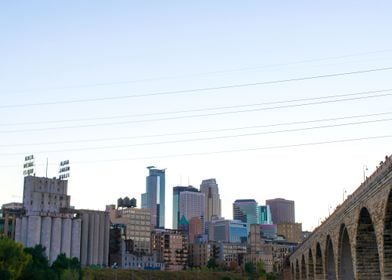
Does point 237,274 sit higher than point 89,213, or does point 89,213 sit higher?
point 89,213

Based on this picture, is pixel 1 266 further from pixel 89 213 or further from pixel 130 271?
pixel 89 213

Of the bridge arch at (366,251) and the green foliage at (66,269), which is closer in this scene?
the bridge arch at (366,251)

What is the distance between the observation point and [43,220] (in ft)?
525

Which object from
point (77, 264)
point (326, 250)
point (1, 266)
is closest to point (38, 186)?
point (77, 264)

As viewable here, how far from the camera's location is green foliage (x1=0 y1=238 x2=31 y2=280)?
7638 centimetres

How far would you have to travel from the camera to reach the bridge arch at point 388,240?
41875 mm

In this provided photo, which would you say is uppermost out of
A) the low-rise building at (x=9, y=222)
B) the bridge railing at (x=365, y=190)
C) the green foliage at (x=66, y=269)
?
the low-rise building at (x=9, y=222)

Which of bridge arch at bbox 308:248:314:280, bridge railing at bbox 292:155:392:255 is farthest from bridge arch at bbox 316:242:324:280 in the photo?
bridge railing at bbox 292:155:392:255

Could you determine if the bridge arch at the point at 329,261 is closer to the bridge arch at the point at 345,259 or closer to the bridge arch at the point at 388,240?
the bridge arch at the point at 345,259

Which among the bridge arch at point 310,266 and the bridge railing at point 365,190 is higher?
the bridge railing at point 365,190

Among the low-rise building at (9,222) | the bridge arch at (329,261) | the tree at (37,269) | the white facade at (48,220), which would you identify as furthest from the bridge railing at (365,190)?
the low-rise building at (9,222)

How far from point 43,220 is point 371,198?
12783cm

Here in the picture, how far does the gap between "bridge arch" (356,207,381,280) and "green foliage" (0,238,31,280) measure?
149 ft

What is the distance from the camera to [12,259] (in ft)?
257
